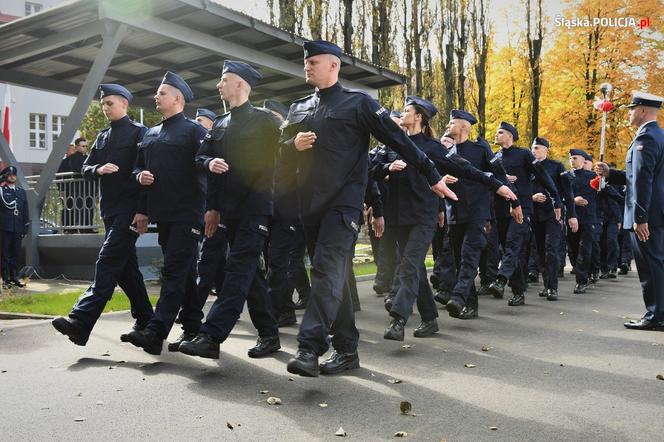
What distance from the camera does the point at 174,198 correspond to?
18.8 feet

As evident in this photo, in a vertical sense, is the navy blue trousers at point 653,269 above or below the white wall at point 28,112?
below

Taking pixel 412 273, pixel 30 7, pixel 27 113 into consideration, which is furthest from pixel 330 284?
pixel 30 7

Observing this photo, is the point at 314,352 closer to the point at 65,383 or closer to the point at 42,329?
the point at 65,383

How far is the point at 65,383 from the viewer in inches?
193

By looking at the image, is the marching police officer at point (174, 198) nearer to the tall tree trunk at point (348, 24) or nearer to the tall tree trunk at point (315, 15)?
the tall tree trunk at point (315, 15)

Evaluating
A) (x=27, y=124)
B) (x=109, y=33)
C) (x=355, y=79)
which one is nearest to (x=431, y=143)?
(x=109, y=33)

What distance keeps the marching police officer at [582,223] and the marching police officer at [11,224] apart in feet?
29.7

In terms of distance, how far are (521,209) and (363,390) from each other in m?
5.26

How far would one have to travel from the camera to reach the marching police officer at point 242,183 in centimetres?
530

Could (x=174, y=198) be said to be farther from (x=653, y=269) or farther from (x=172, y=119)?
(x=653, y=269)

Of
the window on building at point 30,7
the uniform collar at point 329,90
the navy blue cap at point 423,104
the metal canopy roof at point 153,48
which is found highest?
the window on building at point 30,7

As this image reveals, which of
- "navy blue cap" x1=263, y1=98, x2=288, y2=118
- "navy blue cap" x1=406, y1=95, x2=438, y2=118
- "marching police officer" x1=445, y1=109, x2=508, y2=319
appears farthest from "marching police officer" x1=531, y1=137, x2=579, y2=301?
"navy blue cap" x1=263, y1=98, x2=288, y2=118

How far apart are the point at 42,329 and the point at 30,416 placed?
3364mm

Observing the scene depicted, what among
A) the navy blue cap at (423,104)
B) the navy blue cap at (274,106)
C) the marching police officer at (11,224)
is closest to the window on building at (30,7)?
the marching police officer at (11,224)
